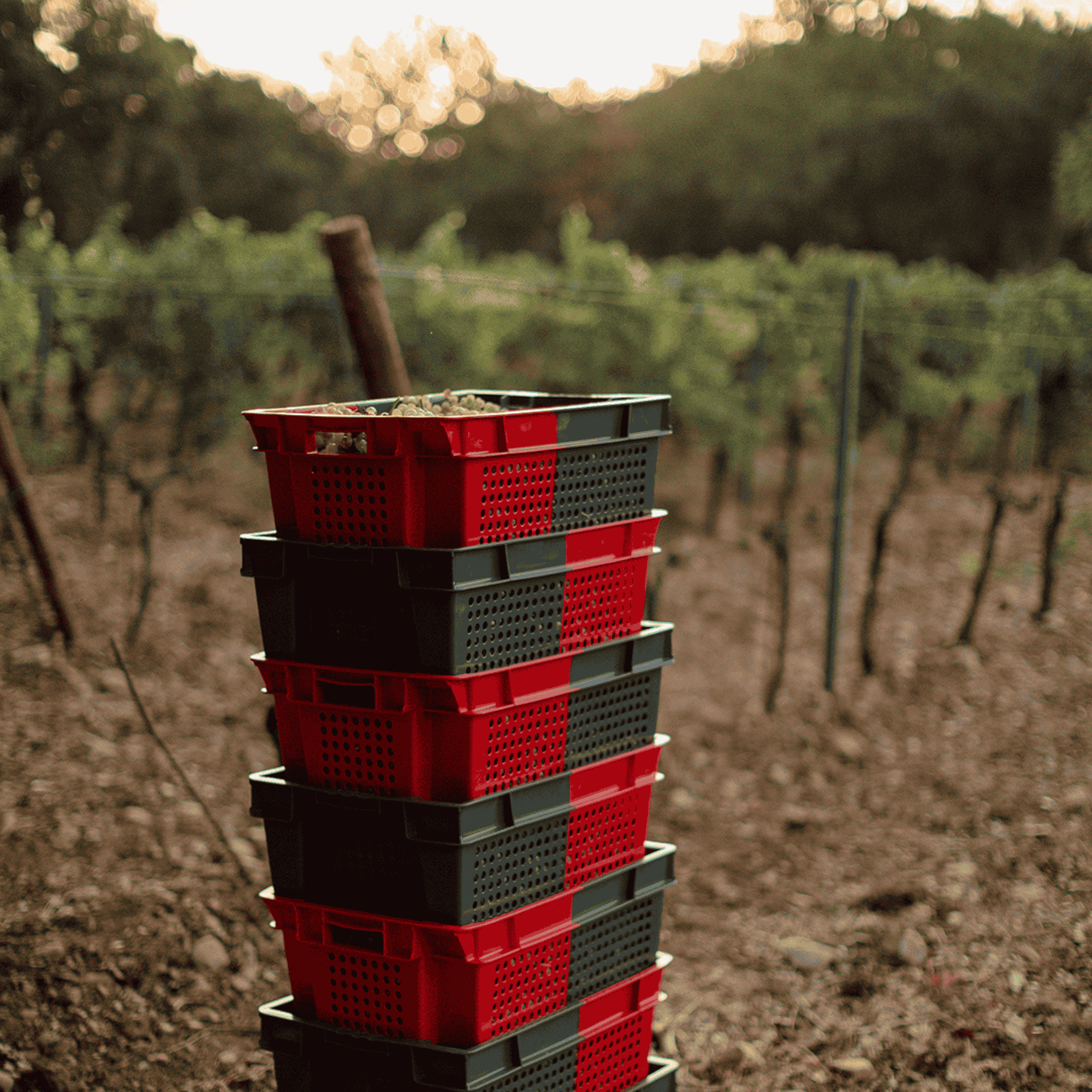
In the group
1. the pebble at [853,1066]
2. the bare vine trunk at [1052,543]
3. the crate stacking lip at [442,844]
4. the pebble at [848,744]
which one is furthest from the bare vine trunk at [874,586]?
the crate stacking lip at [442,844]

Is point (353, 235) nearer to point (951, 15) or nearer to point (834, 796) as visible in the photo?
point (834, 796)

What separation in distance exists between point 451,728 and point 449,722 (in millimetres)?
13

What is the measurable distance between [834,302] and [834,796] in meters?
7.62

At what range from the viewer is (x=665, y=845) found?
2.88 m

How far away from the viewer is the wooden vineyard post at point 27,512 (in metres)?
4.61

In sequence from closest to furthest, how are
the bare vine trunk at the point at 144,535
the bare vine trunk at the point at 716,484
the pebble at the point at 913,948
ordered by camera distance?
the pebble at the point at 913,948
the bare vine trunk at the point at 144,535
the bare vine trunk at the point at 716,484

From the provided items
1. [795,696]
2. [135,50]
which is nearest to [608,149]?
[135,50]

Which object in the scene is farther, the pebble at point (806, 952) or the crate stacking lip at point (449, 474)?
the pebble at point (806, 952)

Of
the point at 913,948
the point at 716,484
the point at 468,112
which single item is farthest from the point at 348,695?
the point at 468,112

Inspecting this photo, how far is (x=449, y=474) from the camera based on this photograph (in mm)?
2291

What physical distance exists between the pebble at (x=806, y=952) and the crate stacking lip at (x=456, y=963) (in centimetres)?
155

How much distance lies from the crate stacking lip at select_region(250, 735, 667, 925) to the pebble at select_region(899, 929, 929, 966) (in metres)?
1.80

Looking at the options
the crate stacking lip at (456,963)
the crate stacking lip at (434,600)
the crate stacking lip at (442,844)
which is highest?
the crate stacking lip at (434,600)

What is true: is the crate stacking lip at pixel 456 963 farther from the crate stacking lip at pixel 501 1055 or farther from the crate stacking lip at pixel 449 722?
the crate stacking lip at pixel 449 722
